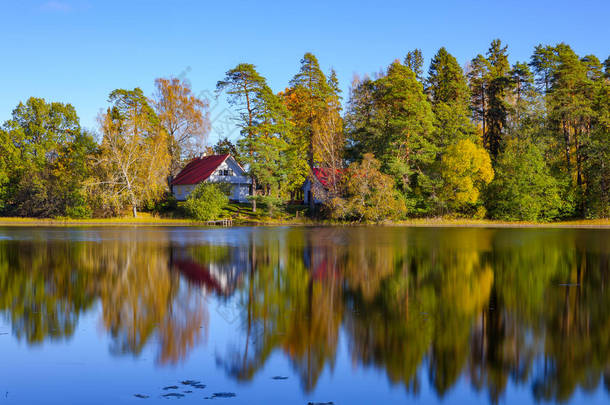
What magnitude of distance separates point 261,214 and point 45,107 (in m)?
30.5

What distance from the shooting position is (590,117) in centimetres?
5297

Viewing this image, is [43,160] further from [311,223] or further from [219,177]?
[311,223]

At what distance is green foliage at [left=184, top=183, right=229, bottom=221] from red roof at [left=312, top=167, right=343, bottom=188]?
10.8 metres

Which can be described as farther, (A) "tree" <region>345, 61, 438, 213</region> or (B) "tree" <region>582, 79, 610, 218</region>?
(A) "tree" <region>345, 61, 438, 213</region>

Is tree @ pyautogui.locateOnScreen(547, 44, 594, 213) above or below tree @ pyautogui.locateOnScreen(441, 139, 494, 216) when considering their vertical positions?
above

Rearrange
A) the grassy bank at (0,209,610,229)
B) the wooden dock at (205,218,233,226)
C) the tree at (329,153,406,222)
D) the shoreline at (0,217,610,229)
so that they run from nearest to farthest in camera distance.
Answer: the tree at (329,153,406,222), the shoreline at (0,217,610,229), the grassy bank at (0,209,610,229), the wooden dock at (205,218,233,226)

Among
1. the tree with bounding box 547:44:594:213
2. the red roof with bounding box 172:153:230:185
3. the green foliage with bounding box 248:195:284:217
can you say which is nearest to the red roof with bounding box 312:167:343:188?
the green foliage with bounding box 248:195:284:217

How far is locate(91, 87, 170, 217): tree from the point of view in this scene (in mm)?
54812

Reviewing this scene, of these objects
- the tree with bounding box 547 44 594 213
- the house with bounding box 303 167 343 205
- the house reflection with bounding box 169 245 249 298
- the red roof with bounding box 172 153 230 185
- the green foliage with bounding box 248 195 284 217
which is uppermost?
the tree with bounding box 547 44 594 213

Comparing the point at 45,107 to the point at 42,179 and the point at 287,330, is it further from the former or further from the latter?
the point at 287,330

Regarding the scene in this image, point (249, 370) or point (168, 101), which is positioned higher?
point (168, 101)

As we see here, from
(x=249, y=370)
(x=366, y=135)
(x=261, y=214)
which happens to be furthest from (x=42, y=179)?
(x=249, y=370)

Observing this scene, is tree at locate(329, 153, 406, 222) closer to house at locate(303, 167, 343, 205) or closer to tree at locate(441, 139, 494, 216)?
house at locate(303, 167, 343, 205)

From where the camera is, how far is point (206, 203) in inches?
2082
